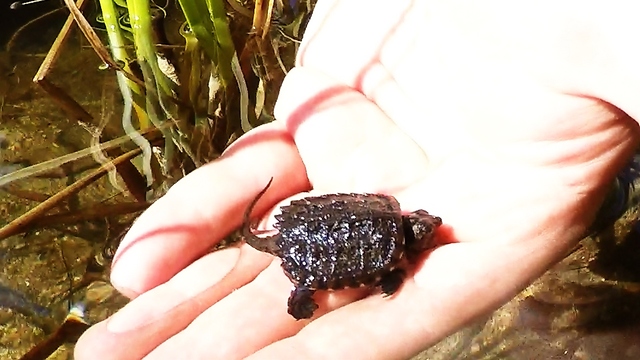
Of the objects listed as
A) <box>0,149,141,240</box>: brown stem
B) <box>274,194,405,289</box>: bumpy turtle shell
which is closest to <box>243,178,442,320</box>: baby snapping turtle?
<box>274,194,405,289</box>: bumpy turtle shell

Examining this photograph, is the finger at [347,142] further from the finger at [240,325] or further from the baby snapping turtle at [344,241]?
the finger at [240,325]

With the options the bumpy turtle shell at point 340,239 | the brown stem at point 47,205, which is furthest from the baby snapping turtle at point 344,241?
the brown stem at point 47,205

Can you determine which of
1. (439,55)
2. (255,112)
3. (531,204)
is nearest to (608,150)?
(531,204)

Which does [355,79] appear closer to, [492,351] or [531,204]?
[531,204]

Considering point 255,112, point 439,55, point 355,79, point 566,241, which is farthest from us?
point 255,112

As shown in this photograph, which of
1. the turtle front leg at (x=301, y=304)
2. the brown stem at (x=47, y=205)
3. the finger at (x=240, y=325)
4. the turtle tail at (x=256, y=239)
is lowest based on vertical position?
the brown stem at (x=47, y=205)

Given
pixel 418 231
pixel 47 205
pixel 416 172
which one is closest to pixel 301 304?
pixel 418 231

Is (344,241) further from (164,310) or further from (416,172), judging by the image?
(164,310)
